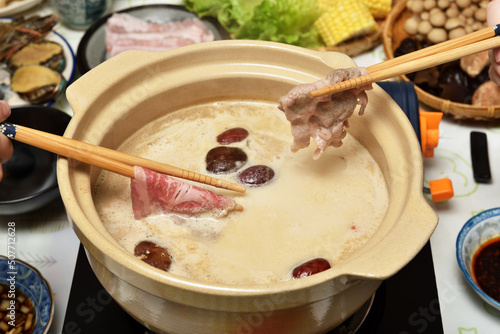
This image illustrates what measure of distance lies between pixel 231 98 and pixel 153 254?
77cm

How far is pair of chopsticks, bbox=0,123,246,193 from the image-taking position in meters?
1.50

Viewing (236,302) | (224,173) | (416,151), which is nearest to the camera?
(236,302)

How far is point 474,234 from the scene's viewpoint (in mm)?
2039

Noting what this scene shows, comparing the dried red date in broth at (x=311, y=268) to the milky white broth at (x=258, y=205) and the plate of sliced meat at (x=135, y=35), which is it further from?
the plate of sliced meat at (x=135, y=35)

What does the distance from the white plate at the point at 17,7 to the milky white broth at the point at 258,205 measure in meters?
1.65

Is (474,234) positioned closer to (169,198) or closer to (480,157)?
(480,157)

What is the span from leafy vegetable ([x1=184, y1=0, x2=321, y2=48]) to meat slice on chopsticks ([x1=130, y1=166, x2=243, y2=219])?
143 centimetres

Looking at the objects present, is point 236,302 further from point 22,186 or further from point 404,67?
point 22,186

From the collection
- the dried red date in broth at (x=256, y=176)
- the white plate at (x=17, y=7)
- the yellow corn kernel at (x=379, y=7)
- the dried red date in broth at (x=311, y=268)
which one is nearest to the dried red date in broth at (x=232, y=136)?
the dried red date in broth at (x=256, y=176)

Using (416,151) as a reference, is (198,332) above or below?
below

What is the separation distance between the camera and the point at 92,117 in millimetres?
1741

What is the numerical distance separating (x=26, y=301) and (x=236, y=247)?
33.4 inches

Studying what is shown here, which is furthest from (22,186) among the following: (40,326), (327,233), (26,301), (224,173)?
(327,233)

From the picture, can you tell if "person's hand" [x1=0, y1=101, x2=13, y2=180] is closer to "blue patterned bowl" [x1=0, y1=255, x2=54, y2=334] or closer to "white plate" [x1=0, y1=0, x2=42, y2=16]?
"blue patterned bowl" [x1=0, y1=255, x2=54, y2=334]
